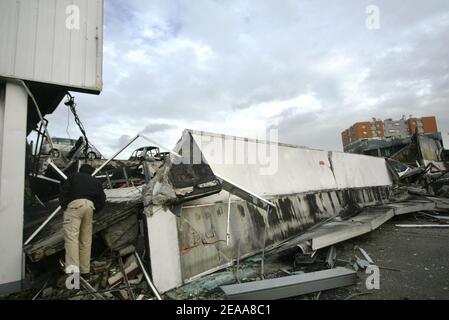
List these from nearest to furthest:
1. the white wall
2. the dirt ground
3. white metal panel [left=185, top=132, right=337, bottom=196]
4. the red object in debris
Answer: the dirt ground < the white wall < the red object in debris < white metal panel [left=185, top=132, right=337, bottom=196]

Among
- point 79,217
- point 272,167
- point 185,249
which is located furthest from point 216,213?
point 272,167

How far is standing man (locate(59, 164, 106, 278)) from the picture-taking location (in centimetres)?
340

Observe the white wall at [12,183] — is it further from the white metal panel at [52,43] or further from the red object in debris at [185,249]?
the red object in debris at [185,249]

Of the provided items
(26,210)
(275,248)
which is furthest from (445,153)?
(26,210)

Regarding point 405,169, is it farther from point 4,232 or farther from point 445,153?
point 4,232

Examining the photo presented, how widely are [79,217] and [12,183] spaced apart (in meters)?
1.02

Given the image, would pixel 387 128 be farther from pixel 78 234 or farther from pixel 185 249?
pixel 78 234

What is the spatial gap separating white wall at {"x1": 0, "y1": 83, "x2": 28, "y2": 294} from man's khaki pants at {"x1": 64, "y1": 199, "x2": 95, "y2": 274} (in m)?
0.69

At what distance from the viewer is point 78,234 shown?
138 inches

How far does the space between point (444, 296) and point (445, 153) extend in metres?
14.3

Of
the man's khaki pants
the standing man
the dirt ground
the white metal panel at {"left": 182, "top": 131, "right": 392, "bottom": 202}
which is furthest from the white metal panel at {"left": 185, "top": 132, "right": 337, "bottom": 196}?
the man's khaki pants

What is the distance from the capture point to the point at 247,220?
455 centimetres

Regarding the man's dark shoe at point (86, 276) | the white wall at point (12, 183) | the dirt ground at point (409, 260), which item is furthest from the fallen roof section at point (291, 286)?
the white wall at point (12, 183)

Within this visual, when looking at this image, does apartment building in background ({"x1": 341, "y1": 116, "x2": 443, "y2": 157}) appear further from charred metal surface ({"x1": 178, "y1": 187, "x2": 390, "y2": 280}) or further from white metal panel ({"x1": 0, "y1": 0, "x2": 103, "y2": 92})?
white metal panel ({"x1": 0, "y1": 0, "x2": 103, "y2": 92})
